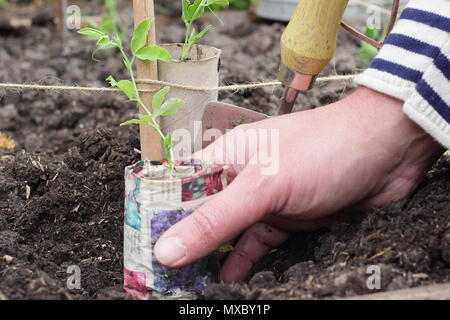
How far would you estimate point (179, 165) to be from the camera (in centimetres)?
126

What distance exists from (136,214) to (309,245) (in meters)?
0.45

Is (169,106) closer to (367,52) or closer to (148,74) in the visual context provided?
(148,74)

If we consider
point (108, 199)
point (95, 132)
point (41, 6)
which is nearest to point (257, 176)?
point (108, 199)

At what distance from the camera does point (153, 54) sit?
140 cm

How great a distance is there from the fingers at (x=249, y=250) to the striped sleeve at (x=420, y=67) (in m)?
0.41

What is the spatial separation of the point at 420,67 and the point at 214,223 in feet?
1.73

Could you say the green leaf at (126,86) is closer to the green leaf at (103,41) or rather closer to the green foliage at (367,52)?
the green leaf at (103,41)

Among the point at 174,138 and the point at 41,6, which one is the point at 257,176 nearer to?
the point at 174,138

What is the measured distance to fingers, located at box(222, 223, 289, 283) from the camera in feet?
4.57

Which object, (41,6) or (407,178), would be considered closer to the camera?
(407,178)

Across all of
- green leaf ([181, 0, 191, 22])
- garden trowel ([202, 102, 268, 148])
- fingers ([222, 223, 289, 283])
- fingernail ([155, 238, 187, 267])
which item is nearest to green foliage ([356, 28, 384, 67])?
garden trowel ([202, 102, 268, 148])

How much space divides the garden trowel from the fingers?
1.06 feet

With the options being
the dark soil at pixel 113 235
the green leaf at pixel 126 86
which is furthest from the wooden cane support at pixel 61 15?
the green leaf at pixel 126 86

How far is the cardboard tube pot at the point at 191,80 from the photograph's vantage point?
1.56 metres
